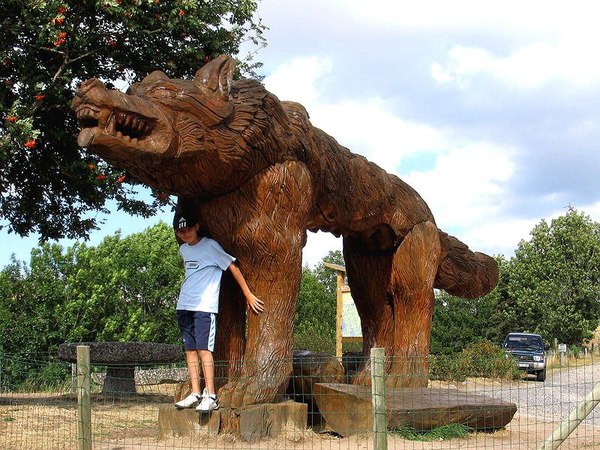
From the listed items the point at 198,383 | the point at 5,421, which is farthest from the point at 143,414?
the point at 198,383

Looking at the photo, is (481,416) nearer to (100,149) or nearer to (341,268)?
(100,149)

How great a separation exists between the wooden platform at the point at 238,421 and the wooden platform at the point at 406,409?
456 mm

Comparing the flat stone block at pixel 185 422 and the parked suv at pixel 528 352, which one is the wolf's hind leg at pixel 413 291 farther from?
the parked suv at pixel 528 352

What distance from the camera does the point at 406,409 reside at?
253 inches

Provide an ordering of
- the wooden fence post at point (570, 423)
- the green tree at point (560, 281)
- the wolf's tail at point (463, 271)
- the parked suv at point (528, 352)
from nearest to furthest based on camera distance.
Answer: the wooden fence post at point (570, 423) → the wolf's tail at point (463, 271) → the parked suv at point (528, 352) → the green tree at point (560, 281)

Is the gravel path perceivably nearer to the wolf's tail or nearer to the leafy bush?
the leafy bush

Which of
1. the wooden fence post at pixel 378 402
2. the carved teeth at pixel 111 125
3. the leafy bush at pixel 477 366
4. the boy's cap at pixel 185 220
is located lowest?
the leafy bush at pixel 477 366

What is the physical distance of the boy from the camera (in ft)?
19.9

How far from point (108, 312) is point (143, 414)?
22.8 ft

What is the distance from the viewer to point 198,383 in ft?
20.3

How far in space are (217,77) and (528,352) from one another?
1571 cm

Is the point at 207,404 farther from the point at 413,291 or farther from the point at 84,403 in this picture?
the point at 413,291

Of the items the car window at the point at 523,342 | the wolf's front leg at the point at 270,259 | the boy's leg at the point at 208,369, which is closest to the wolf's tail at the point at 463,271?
the wolf's front leg at the point at 270,259

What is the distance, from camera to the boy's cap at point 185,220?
6.34 m
